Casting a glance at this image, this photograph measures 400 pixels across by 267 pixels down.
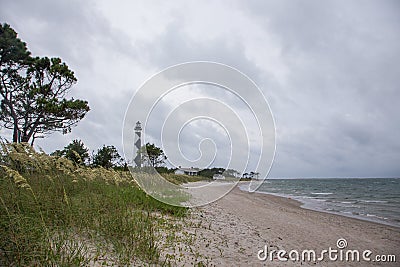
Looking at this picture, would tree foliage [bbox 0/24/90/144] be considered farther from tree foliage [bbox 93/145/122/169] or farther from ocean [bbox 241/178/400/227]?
ocean [bbox 241/178/400/227]

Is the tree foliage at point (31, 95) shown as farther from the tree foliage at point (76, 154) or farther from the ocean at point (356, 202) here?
the ocean at point (356, 202)

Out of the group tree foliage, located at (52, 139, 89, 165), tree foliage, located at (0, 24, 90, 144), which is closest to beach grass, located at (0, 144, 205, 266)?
tree foliage, located at (52, 139, 89, 165)

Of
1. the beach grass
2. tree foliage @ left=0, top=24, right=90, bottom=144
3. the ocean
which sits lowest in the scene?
the ocean

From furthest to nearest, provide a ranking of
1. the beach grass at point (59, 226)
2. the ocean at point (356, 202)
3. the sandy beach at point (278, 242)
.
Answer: the ocean at point (356, 202) → the sandy beach at point (278, 242) → the beach grass at point (59, 226)

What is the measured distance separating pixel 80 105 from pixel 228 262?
16.2 meters

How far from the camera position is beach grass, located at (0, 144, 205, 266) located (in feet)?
10.6

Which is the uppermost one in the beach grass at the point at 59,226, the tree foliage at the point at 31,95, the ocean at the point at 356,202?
the tree foliage at the point at 31,95

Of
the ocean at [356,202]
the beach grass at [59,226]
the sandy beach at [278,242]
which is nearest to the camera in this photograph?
the beach grass at [59,226]

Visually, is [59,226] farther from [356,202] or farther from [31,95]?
[356,202]

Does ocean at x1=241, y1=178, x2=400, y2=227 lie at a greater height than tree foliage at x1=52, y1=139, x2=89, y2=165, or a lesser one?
lesser

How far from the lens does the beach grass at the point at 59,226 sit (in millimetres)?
3238

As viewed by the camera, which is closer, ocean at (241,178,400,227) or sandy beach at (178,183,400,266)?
sandy beach at (178,183,400,266)

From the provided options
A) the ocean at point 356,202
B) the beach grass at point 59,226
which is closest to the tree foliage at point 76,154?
the beach grass at point 59,226

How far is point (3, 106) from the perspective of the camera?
57.4ft
